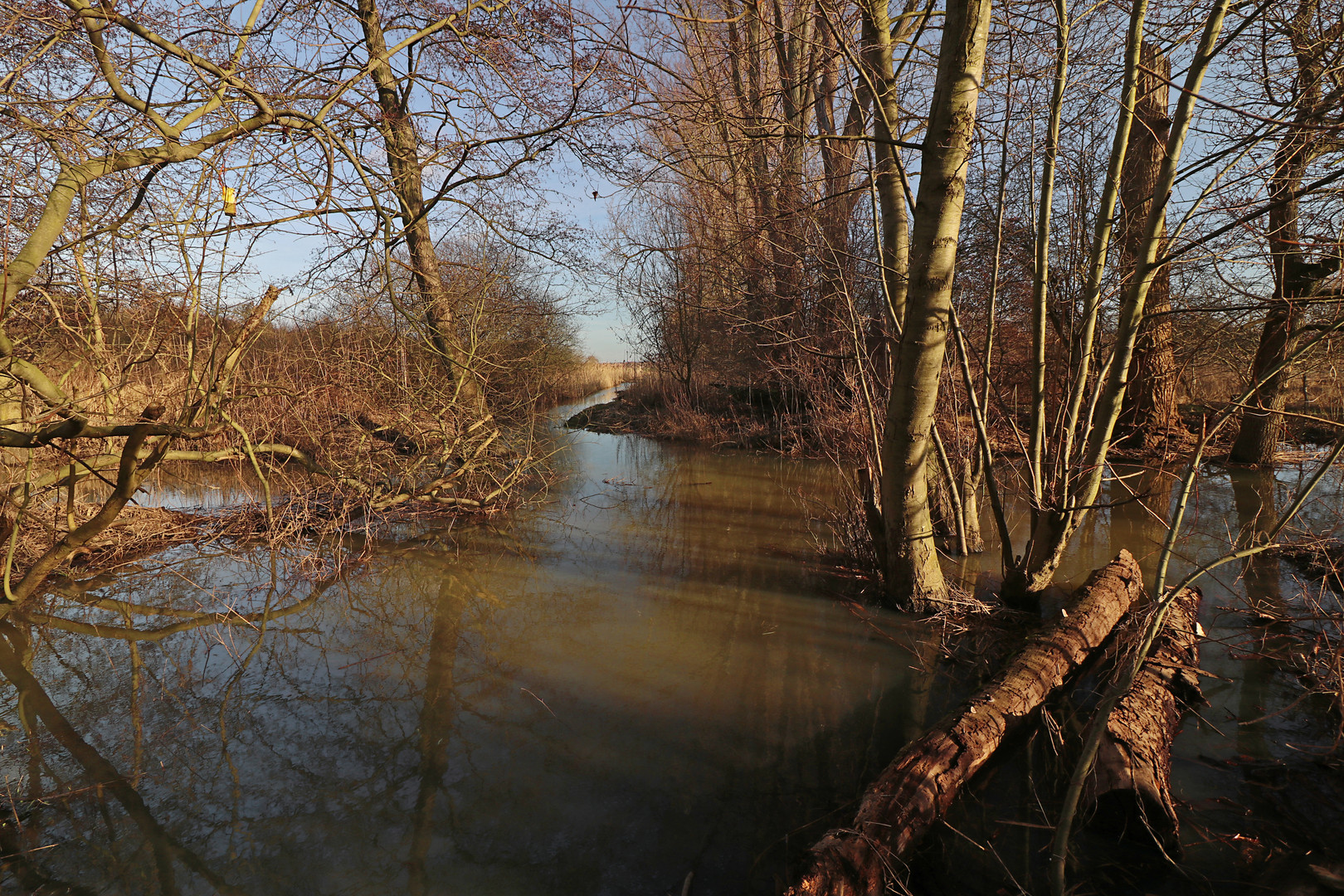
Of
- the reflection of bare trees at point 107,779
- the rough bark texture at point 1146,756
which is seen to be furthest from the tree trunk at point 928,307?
the reflection of bare trees at point 107,779

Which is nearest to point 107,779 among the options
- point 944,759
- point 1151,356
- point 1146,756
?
point 944,759

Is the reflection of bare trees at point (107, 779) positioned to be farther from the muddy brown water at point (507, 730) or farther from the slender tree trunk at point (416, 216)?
the slender tree trunk at point (416, 216)

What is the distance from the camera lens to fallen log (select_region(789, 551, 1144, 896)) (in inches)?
86.9

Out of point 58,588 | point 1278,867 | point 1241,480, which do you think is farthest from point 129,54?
point 1241,480

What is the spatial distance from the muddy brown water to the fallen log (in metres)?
0.20

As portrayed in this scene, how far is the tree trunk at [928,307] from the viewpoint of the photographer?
404cm

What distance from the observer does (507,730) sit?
11.5 ft

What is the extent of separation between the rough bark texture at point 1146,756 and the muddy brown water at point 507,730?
0.14 meters

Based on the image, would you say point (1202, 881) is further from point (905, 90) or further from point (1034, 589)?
point (905, 90)

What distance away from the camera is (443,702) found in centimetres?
381

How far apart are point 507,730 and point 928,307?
366 centimetres

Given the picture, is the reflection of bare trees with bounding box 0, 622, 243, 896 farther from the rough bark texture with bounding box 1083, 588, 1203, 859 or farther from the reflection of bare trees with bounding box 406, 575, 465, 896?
the rough bark texture with bounding box 1083, 588, 1203, 859

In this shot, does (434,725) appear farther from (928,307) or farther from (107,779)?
(928,307)

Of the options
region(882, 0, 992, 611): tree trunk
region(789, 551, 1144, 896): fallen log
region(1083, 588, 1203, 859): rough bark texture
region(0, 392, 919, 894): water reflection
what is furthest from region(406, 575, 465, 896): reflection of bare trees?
region(882, 0, 992, 611): tree trunk
